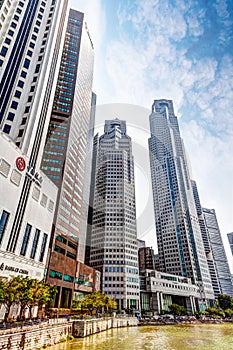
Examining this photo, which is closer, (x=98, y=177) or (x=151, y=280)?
(x=151, y=280)

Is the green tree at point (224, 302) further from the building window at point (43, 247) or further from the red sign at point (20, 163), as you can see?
the red sign at point (20, 163)

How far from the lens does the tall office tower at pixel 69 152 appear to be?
73375 mm

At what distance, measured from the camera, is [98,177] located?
514 ft

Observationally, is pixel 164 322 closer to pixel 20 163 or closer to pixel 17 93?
pixel 20 163

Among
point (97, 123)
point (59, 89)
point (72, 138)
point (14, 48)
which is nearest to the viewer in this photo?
point (14, 48)

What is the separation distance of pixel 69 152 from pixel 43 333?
71.5 metres

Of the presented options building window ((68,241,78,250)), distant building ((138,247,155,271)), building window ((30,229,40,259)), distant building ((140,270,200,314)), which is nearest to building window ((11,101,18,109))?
building window ((30,229,40,259))

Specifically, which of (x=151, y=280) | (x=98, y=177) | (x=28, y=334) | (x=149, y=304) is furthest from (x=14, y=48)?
(x=149, y=304)

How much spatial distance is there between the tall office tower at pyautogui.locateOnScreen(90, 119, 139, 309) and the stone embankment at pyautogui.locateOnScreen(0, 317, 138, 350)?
71856 millimetres

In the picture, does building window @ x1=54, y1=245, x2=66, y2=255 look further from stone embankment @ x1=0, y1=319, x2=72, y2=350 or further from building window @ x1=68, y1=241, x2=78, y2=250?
stone embankment @ x1=0, y1=319, x2=72, y2=350

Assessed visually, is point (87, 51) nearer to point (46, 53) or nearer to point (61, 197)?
point (46, 53)

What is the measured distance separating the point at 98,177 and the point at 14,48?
329 ft

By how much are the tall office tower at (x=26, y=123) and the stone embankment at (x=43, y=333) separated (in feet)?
39.5

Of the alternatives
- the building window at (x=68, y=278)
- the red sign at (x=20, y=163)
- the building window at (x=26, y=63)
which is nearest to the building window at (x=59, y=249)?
the building window at (x=68, y=278)
